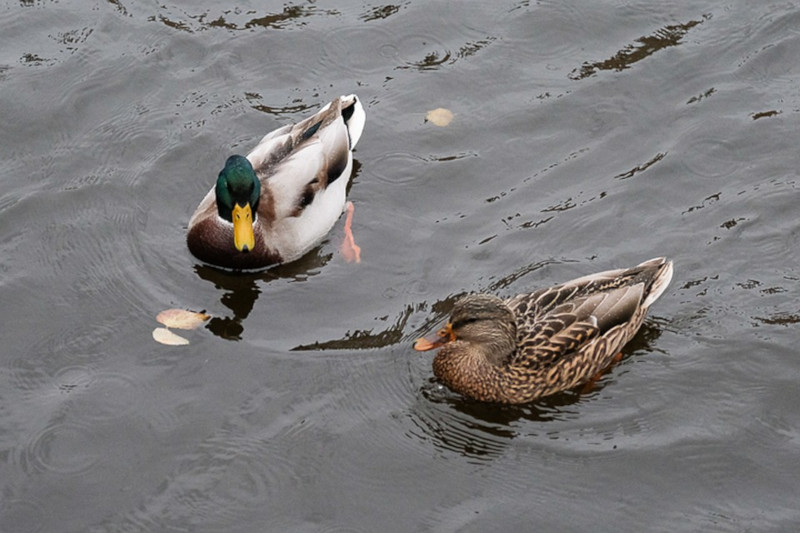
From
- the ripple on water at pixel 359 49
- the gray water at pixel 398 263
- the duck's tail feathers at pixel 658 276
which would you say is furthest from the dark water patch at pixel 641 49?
the duck's tail feathers at pixel 658 276

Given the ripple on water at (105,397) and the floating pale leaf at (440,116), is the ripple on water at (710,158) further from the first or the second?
the ripple on water at (105,397)

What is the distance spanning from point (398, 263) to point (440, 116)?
1961 mm

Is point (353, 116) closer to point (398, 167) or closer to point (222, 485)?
point (398, 167)

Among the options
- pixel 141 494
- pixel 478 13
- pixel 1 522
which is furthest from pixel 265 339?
pixel 478 13

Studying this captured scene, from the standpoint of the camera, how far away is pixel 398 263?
8898 millimetres

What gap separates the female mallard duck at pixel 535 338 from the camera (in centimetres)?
767

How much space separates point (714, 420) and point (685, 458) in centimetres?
40

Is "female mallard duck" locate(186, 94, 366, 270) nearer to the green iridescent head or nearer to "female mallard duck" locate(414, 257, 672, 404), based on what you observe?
the green iridescent head

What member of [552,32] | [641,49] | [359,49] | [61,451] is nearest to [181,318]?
[61,451]

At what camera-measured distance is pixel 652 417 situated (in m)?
7.59

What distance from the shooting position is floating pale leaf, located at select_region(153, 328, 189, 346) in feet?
26.8

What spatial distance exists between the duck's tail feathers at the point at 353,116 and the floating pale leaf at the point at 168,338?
2.56 meters

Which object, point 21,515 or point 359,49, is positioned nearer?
point 21,515

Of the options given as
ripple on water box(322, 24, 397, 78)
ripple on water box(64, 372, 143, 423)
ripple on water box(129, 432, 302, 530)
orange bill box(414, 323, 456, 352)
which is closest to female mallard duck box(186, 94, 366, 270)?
ripple on water box(322, 24, 397, 78)
